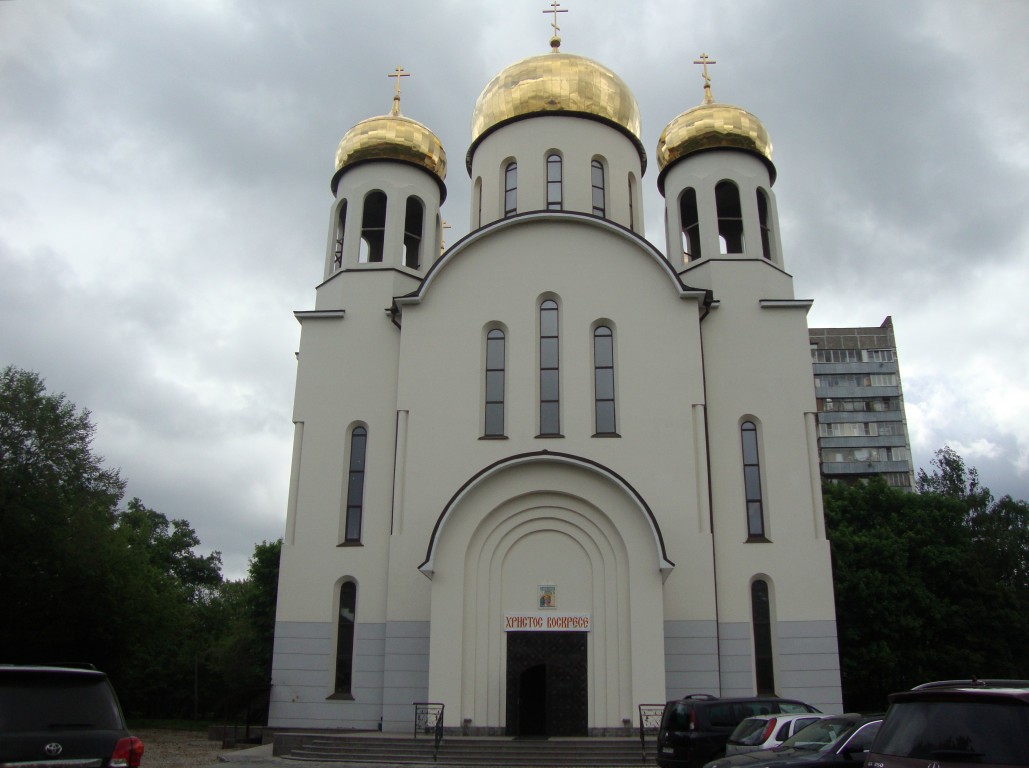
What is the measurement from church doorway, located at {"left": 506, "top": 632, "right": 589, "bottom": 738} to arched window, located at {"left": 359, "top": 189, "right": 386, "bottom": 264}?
10.6 m

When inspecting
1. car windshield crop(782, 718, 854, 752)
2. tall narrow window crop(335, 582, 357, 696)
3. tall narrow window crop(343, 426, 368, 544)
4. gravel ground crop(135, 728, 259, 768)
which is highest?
tall narrow window crop(343, 426, 368, 544)

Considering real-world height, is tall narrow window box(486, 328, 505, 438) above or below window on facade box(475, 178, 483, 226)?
below

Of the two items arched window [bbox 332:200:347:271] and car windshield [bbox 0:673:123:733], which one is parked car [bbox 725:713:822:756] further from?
arched window [bbox 332:200:347:271]

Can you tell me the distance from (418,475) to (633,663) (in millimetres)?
5534

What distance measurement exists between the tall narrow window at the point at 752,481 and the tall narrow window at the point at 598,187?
680 centimetres

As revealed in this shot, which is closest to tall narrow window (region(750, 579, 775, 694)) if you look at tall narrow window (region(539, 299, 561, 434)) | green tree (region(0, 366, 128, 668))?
tall narrow window (region(539, 299, 561, 434))

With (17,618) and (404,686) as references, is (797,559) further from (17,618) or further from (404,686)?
(17,618)

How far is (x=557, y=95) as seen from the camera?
2233 centimetres

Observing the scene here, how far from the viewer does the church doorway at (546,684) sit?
15445 mm

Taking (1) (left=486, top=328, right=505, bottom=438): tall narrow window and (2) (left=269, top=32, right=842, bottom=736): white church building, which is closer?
(2) (left=269, top=32, right=842, bottom=736): white church building

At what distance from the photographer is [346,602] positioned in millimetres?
17859

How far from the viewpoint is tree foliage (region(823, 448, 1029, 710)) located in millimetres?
26766

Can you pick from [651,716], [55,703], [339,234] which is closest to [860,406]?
[339,234]

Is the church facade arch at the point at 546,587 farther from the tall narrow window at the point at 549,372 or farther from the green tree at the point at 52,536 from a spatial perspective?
the green tree at the point at 52,536
